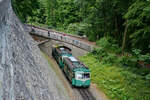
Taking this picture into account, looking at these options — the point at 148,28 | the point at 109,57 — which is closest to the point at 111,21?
the point at 109,57

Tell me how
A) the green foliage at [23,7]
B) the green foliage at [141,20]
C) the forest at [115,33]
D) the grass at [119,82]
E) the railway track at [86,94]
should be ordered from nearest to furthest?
the grass at [119,82] → the forest at [115,33] → the green foliage at [141,20] → the railway track at [86,94] → the green foliage at [23,7]

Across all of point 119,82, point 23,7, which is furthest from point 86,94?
point 23,7

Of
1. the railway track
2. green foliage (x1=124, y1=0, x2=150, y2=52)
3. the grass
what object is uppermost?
green foliage (x1=124, y1=0, x2=150, y2=52)

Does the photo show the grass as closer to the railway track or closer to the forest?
the forest

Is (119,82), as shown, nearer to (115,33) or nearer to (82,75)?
(82,75)

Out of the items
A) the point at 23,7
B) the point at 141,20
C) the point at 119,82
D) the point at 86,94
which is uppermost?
the point at 23,7

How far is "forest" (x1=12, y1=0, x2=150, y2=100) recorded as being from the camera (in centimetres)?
1338

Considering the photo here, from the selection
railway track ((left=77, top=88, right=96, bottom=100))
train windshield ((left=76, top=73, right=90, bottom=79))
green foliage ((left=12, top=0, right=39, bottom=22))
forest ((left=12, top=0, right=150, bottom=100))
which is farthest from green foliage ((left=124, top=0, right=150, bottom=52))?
green foliage ((left=12, top=0, right=39, bottom=22))

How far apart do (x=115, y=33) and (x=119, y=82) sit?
1510cm

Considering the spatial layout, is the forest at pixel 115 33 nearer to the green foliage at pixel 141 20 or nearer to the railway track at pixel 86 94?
the green foliage at pixel 141 20

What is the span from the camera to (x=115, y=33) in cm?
2955

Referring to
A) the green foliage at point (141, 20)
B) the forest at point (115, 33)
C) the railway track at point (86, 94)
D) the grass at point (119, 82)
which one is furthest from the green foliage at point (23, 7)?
the green foliage at point (141, 20)

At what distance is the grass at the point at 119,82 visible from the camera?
12382 mm

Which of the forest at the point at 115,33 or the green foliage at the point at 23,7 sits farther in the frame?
the green foliage at the point at 23,7
